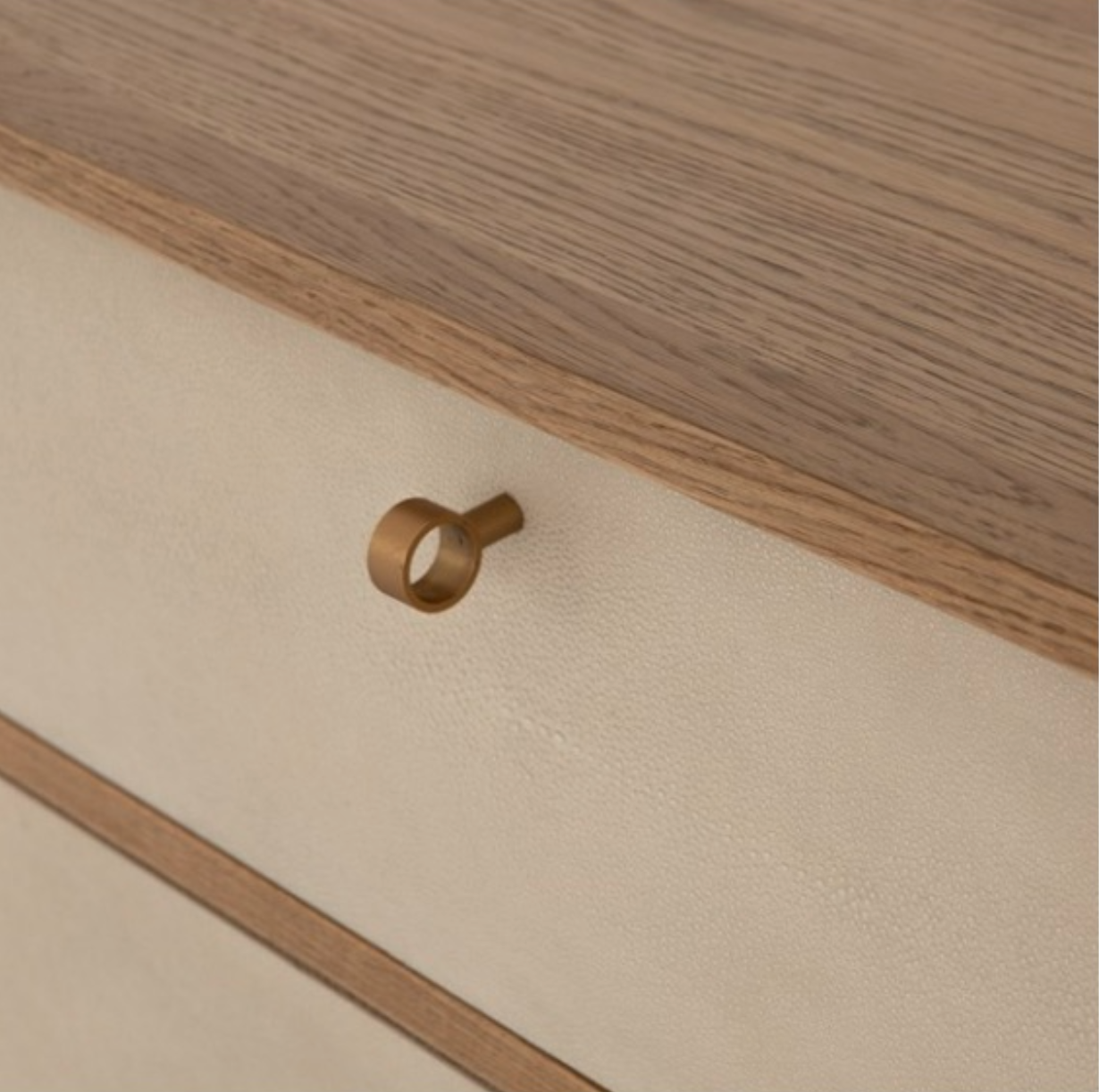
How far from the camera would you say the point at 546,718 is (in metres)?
0.45

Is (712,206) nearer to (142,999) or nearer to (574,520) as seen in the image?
(574,520)

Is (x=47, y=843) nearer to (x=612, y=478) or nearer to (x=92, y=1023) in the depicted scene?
(x=92, y=1023)

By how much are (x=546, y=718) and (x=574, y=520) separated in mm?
51

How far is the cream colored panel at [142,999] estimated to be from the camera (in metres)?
0.55

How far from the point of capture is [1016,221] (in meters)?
0.41

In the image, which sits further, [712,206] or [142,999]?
[142,999]

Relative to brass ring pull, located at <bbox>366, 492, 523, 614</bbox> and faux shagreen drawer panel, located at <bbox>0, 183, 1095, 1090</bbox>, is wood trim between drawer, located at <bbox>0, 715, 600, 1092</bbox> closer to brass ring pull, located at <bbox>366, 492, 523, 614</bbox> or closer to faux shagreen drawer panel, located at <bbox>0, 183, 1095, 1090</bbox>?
faux shagreen drawer panel, located at <bbox>0, 183, 1095, 1090</bbox>

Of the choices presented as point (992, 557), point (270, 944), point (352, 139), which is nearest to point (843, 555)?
point (992, 557)

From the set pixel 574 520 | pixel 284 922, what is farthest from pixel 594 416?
pixel 284 922

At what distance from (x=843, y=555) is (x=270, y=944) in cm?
27

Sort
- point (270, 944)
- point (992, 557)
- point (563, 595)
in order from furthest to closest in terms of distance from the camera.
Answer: point (270, 944), point (563, 595), point (992, 557)

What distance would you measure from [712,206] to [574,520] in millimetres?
70

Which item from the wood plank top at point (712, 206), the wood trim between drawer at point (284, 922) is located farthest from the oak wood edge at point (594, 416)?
the wood trim between drawer at point (284, 922)

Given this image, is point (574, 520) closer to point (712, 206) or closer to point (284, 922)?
point (712, 206)
